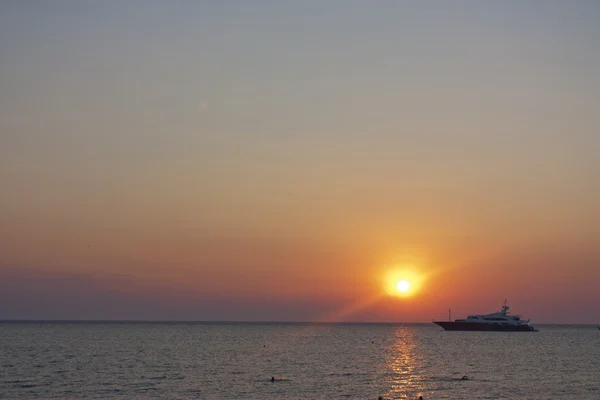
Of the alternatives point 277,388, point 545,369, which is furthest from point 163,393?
point 545,369

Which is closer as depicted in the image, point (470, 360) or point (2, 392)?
point (2, 392)

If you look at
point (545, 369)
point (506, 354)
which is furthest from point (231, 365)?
point (506, 354)

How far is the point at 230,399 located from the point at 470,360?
235 ft

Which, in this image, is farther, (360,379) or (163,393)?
(360,379)

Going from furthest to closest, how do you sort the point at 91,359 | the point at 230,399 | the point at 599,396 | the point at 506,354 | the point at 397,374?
the point at 506,354 → the point at 91,359 → the point at 397,374 → the point at 599,396 → the point at 230,399

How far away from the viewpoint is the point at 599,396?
79688mm

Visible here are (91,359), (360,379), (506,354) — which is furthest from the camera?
(506,354)

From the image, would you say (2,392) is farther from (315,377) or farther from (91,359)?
(91,359)

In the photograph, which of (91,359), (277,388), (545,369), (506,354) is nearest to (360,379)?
(277,388)

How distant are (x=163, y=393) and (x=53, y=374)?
27857 millimetres

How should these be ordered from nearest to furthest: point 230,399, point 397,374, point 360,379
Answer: point 230,399 → point 360,379 → point 397,374

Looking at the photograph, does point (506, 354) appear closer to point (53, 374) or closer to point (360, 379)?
point (360, 379)

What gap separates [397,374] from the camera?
104 metres

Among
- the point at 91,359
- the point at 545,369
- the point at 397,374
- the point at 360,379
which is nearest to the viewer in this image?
the point at 360,379
